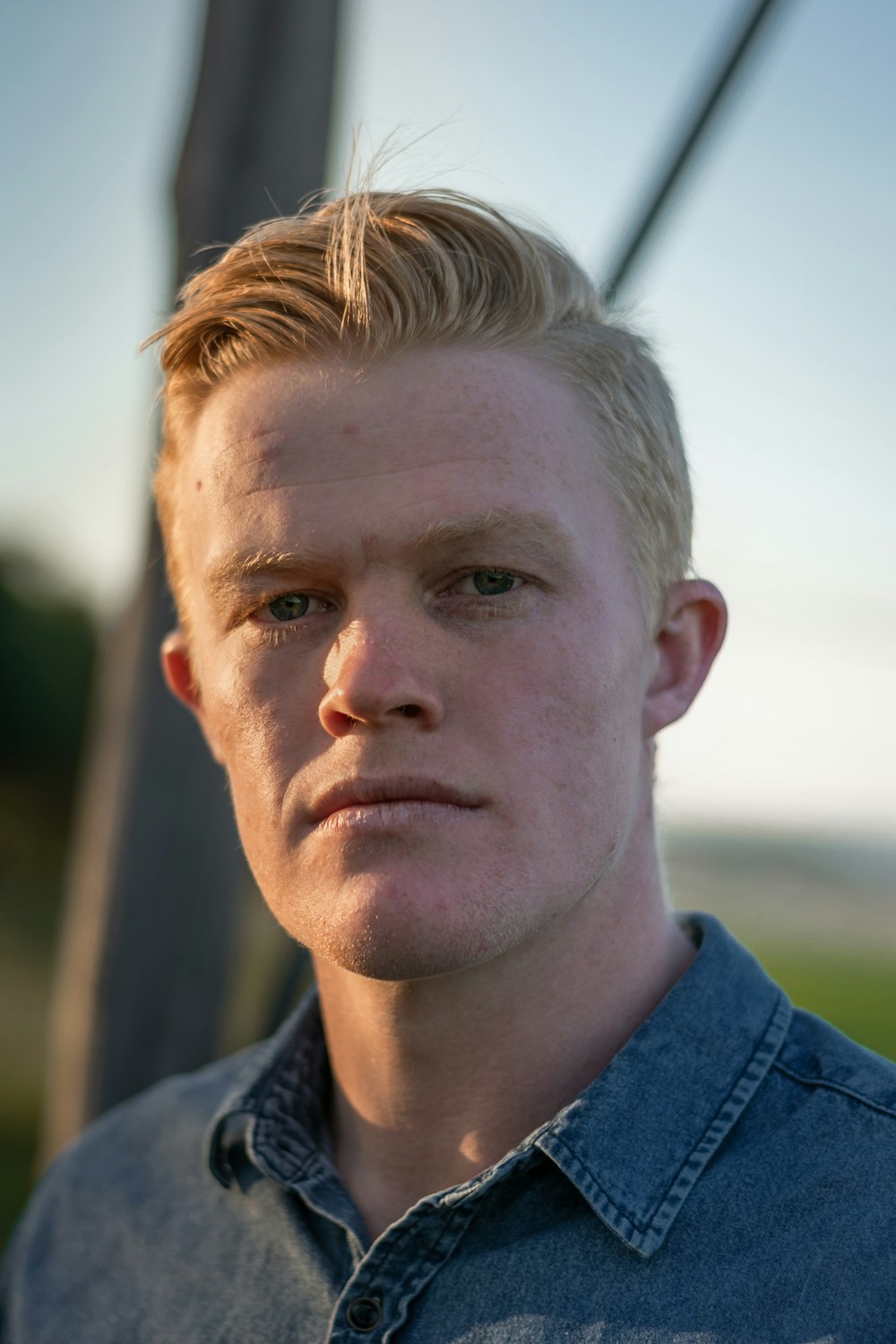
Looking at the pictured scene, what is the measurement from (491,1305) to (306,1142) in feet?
1.51

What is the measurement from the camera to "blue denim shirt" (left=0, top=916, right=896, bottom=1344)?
1379 mm

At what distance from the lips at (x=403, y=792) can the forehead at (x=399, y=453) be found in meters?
0.33

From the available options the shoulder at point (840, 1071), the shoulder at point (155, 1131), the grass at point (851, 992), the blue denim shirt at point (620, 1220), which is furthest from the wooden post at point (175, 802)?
the grass at point (851, 992)

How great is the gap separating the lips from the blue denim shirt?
17.5 inches

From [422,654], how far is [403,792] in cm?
19

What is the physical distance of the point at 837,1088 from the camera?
5.04 ft

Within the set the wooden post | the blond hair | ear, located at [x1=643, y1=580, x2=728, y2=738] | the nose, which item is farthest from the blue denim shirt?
the wooden post

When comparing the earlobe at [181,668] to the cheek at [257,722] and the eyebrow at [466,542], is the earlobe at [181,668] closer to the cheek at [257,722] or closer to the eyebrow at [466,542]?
the cheek at [257,722]

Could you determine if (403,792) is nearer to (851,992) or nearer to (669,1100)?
(669,1100)

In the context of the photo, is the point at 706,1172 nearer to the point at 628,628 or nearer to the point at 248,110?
the point at 628,628

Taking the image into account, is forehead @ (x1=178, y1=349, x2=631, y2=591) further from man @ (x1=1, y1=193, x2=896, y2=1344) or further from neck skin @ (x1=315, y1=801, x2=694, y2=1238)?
neck skin @ (x1=315, y1=801, x2=694, y2=1238)

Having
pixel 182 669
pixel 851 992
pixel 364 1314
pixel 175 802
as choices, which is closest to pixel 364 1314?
pixel 364 1314

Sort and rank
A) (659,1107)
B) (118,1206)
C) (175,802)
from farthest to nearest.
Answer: (175,802), (118,1206), (659,1107)

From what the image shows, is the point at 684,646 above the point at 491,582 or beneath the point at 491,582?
beneath
